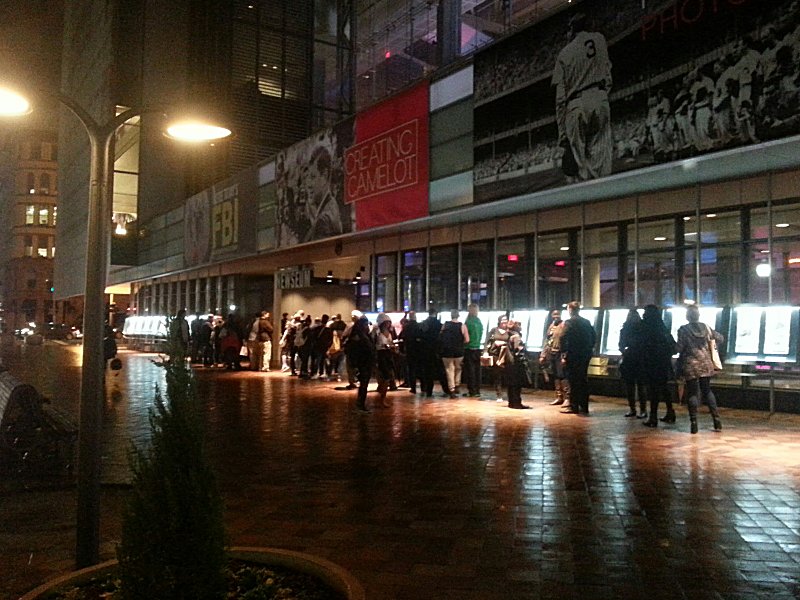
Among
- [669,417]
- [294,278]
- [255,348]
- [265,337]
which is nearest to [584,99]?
[669,417]

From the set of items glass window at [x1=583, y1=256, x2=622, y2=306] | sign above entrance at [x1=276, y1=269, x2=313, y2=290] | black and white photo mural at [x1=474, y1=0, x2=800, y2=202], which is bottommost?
glass window at [x1=583, y1=256, x2=622, y2=306]

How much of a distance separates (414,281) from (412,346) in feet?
13.3

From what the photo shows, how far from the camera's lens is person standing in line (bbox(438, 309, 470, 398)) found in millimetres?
14383

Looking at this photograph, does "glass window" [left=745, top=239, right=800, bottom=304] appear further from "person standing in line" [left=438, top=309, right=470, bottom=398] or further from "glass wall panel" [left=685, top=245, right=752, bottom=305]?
"person standing in line" [left=438, top=309, right=470, bottom=398]

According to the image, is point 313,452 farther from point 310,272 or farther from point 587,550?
point 310,272

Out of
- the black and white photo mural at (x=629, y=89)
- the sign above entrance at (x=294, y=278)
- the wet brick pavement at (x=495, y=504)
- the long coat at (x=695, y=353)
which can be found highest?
the black and white photo mural at (x=629, y=89)

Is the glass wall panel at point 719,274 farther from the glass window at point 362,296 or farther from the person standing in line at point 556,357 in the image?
the glass window at point 362,296

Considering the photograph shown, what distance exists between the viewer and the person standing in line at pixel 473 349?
14742mm

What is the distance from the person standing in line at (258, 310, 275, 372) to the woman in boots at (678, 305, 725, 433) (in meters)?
14.3

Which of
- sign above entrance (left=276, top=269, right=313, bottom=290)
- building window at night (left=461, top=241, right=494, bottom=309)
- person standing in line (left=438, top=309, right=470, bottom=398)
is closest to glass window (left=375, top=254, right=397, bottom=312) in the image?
building window at night (left=461, top=241, right=494, bottom=309)

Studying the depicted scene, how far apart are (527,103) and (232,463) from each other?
875 centimetres

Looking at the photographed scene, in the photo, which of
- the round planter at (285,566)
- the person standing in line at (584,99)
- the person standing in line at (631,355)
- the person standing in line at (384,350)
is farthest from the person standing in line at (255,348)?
the round planter at (285,566)

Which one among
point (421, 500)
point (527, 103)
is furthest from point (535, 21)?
point (421, 500)

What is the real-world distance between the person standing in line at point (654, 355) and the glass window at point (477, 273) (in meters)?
6.09
